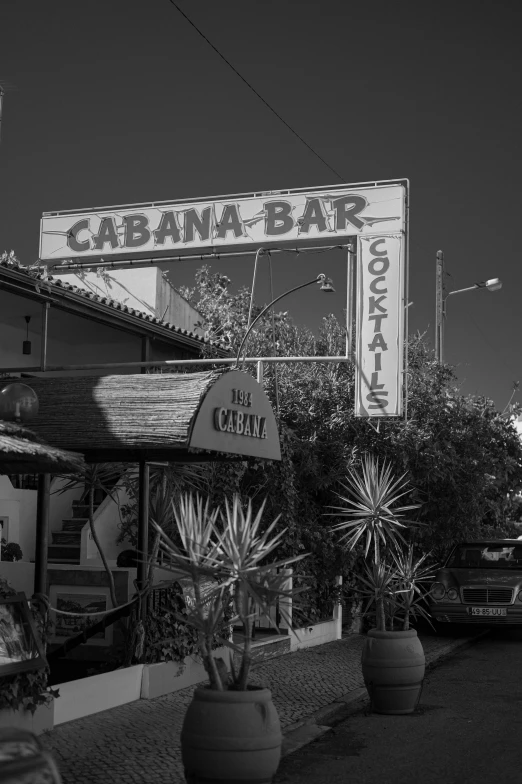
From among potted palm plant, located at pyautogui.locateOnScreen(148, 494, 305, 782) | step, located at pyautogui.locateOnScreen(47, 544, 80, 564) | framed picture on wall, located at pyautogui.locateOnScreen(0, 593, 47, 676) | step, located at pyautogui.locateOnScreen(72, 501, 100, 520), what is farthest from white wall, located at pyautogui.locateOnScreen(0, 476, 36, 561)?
potted palm plant, located at pyautogui.locateOnScreen(148, 494, 305, 782)

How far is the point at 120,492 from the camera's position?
14664mm

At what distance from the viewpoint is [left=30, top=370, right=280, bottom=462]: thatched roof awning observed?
8.52 meters

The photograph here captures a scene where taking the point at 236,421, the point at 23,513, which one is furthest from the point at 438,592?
the point at 236,421

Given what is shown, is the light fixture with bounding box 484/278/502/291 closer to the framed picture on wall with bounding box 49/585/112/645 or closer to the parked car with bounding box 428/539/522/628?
the parked car with bounding box 428/539/522/628

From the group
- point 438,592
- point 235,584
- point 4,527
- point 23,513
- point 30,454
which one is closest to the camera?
point 235,584

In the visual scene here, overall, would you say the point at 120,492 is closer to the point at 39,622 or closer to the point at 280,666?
the point at 280,666

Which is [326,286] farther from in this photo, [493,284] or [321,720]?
[493,284]

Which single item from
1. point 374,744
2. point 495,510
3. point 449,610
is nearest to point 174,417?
point 374,744

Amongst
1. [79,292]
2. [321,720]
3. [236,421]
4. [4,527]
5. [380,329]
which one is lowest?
[321,720]

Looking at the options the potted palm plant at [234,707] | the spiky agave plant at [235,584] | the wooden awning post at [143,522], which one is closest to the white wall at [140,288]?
the wooden awning post at [143,522]

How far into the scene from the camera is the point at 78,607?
1124 centimetres

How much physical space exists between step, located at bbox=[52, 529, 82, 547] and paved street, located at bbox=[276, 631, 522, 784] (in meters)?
5.90

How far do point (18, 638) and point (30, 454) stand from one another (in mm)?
1596

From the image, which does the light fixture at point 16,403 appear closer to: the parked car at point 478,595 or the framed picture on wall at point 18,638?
the framed picture on wall at point 18,638
